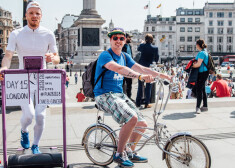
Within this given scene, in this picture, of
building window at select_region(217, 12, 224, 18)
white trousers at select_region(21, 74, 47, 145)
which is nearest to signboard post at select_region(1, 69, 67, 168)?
white trousers at select_region(21, 74, 47, 145)

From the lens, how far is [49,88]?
3604 millimetres

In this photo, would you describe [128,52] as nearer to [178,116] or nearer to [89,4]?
[178,116]

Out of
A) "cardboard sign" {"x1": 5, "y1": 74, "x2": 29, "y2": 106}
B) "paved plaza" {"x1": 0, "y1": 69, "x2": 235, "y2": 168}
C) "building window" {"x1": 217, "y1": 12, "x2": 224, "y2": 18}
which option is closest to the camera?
"cardboard sign" {"x1": 5, "y1": 74, "x2": 29, "y2": 106}

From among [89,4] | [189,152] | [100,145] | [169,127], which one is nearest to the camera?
[189,152]

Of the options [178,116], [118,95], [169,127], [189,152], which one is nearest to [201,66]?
[178,116]

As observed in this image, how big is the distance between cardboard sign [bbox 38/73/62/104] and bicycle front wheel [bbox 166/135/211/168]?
1.43m

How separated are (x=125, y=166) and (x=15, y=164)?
1.30 meters

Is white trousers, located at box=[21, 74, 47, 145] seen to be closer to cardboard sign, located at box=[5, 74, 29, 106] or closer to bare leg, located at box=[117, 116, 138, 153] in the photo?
cardboard sign, located at box=[5, 74, 29, 106]

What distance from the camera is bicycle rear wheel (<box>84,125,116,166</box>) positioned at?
4.25m

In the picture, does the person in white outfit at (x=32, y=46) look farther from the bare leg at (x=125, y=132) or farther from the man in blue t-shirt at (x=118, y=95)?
the bare leg at (x=125, y=132)

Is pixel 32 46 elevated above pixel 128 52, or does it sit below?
below

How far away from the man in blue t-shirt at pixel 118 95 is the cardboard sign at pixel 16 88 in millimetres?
958

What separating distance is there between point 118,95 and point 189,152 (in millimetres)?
1128

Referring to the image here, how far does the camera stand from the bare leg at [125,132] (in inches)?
151
